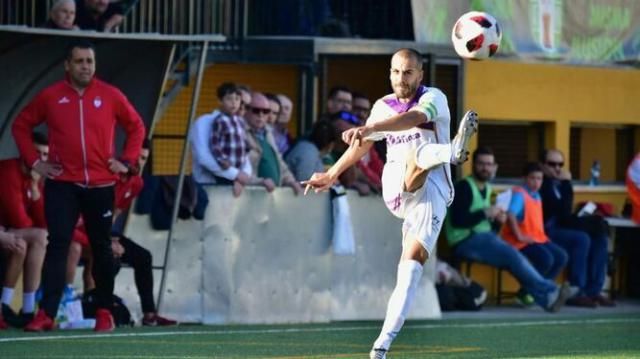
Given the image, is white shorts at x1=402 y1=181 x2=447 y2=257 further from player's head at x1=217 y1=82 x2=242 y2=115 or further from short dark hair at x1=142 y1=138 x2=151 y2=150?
player's head at x1=217 y1=82 x2=242 y2=115

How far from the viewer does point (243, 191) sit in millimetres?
16172

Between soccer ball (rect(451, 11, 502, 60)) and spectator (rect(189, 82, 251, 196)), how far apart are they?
4146 mm

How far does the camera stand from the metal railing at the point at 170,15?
17.6 m

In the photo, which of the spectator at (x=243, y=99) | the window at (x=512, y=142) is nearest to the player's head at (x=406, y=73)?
the spectator at (x=243, y=99)

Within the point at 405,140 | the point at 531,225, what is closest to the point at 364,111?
the point at 531,225

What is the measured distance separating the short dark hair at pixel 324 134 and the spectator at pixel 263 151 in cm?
43

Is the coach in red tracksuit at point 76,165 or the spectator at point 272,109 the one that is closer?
the coach in red tracksuit at point 76,165

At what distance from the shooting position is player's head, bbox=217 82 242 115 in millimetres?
16109

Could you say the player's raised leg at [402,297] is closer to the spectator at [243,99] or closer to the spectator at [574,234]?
the spectator at [243,99]

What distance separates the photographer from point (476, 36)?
1216 cm

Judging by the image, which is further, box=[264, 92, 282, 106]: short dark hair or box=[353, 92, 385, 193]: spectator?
box=[353, 92, 385, 193]: spectator

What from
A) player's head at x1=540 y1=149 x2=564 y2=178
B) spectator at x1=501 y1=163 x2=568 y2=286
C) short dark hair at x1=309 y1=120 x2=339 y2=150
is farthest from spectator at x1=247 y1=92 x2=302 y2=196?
player's head at x1=540 y1=149 x2=564 y2=178

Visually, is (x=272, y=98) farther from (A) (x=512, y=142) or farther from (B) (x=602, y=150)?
(B) (x=602, y=150)

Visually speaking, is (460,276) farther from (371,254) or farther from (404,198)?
(404,198)
